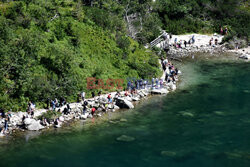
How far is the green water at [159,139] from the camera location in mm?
26719

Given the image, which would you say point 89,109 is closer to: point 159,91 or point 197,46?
point 159,91

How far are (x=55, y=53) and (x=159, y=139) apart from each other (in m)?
19.6

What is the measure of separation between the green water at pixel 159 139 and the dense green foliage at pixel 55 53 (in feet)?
22.6

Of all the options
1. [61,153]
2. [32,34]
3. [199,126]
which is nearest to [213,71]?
[199,126]

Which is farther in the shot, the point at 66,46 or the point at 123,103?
the point at 66,46

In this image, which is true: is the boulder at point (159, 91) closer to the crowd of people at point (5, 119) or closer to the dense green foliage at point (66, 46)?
the dense green foliage at point (66, 46)

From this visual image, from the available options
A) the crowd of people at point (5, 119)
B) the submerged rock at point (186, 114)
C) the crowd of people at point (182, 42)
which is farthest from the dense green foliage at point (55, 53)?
the crowd of people at point (182, 42)

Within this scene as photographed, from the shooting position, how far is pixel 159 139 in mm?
30516

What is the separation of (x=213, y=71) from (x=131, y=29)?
2041cm

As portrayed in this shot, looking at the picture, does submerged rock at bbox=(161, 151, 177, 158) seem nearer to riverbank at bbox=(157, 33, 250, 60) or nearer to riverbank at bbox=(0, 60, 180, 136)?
riverbank at bbox=(0, 60, 180, 136)

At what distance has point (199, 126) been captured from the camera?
33.2 meters

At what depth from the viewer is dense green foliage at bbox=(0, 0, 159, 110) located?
36.7 meters

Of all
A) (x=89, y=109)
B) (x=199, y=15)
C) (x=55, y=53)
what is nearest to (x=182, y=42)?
(x=199, y=15)

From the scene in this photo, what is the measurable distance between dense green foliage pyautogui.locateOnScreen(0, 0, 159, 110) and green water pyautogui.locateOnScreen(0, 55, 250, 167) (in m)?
6.88
